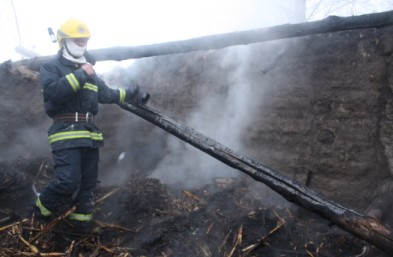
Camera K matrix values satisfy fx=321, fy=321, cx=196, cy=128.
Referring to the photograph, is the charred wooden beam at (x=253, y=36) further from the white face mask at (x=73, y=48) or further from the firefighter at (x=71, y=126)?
the white face mask at (x=73, y=48)

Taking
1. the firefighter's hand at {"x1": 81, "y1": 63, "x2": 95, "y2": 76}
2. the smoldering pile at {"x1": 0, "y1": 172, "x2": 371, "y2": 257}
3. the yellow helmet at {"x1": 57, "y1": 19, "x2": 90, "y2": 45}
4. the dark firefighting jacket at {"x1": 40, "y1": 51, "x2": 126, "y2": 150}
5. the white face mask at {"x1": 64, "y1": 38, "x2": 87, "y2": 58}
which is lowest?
the smoldering pile at {"x1": 0, "y1": 172, "x2": 371, "y2": 257}

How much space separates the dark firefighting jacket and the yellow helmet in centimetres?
26

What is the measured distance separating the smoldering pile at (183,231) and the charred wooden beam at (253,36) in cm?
246

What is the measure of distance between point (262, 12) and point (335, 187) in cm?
939

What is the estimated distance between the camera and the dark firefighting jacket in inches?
141

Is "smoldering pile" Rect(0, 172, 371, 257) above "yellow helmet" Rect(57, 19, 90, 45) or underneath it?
underneath

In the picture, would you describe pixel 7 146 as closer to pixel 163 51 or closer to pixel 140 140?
pixel 140 140

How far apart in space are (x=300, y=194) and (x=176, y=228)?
1.61m

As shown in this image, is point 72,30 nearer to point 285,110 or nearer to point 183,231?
point 183,231

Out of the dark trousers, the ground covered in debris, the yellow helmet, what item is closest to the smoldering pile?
the ground covered in debris

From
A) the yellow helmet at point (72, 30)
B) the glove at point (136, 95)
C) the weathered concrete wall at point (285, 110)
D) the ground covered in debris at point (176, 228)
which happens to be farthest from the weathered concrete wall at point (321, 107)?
the yellow helmet at point (72, 30)

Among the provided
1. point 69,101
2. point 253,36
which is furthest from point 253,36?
point 69,101

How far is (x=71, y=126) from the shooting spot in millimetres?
3773

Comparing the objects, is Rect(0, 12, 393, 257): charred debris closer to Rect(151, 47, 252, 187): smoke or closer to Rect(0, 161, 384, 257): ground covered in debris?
Rect(0, 161, 384, 257): ground covered in debris
